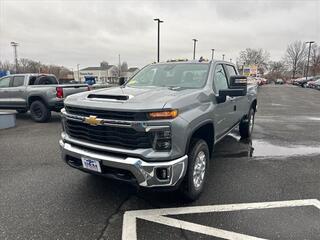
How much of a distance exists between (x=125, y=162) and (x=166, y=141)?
0.50 meters

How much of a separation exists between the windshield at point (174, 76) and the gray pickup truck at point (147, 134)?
14 centimetres

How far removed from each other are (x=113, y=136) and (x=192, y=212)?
1.35 metres

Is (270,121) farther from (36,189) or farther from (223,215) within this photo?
(36,189)

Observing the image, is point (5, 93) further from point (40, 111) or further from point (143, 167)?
point (143, 167)

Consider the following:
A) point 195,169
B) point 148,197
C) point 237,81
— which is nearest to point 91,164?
point 148,197

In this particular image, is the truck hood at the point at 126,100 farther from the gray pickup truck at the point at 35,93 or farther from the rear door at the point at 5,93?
the rear door at the point at 5,93

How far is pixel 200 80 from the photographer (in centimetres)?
421

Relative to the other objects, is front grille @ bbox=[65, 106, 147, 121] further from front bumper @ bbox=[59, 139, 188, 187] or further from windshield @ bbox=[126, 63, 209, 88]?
windshield @ bbox=[126, 63, 209, 88]

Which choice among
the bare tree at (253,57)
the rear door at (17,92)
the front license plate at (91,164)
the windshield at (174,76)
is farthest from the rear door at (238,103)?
the bare tree at (253,57)

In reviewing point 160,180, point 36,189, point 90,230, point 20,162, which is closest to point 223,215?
point 160,180

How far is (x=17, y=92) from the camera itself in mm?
10062

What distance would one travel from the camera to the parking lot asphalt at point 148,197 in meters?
2.97

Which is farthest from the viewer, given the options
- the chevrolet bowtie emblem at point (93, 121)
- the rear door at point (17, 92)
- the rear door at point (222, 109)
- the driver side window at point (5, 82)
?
the driver side window at point (5, 82)

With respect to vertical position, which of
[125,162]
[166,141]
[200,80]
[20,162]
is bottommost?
[20,162]
